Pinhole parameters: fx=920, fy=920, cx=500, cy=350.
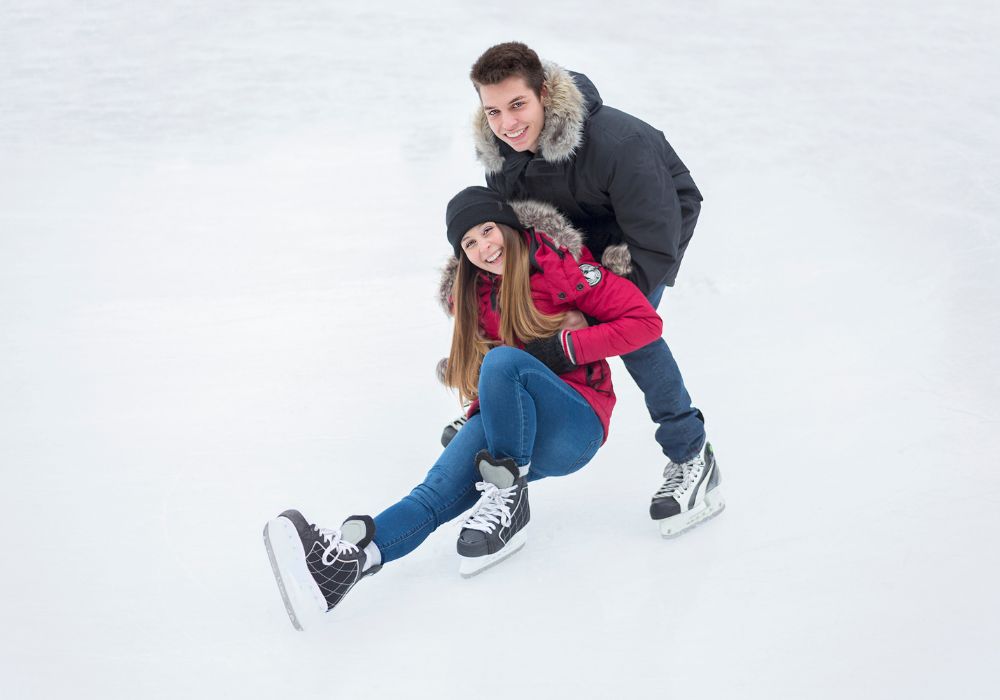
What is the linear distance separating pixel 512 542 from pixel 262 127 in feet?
9.32

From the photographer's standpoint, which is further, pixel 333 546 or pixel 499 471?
pixel 499 471

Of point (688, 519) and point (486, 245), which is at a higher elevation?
point (486, 245)

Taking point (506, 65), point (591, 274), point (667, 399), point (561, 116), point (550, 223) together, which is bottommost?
point (667, 399)

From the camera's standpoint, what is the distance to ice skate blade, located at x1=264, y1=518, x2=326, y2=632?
1.68 m

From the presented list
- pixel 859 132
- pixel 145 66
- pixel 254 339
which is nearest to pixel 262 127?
pixel 145 66

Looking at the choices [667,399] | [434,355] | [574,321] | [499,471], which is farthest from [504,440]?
[434,355]

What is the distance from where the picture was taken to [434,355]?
9.02 feet

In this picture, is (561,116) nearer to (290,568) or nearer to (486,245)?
(486,245)

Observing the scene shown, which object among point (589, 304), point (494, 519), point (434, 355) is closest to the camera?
point (494, 519)

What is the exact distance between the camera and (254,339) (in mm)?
2811

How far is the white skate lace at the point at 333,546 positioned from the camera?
1.71 metres

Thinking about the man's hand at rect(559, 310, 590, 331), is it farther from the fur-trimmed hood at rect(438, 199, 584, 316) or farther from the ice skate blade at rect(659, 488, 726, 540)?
the ice skate blade at rect(659, 488, 726, 540)

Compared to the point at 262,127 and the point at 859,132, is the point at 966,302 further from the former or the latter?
the point at 262,127

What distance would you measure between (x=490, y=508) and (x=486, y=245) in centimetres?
54
